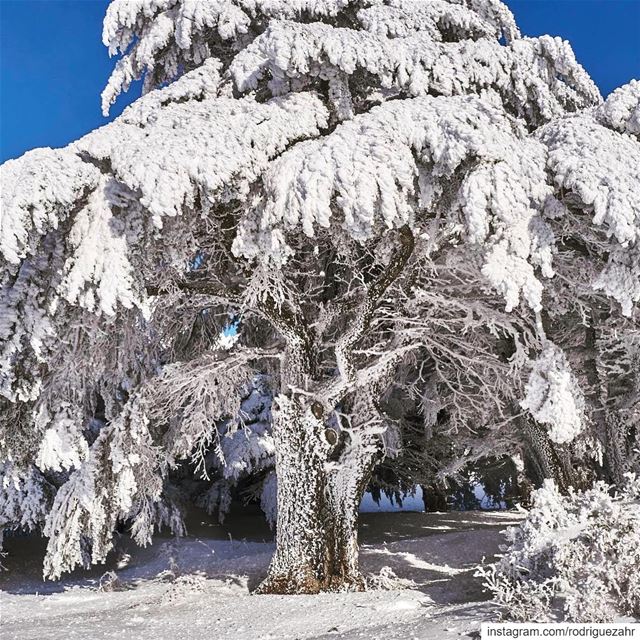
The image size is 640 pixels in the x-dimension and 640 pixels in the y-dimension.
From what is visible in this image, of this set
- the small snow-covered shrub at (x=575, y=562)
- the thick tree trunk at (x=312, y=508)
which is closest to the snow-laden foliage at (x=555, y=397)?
the small snow-covered shrub at (x=575, y=562)

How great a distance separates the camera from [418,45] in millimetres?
7602

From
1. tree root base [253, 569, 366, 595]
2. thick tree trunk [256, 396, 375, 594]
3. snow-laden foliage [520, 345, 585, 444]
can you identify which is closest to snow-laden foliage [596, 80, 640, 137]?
snow-laden foliage [520, 345, 585, 444]

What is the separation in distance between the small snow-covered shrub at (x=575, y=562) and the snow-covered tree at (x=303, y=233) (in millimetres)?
1801

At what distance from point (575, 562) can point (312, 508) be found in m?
3.74

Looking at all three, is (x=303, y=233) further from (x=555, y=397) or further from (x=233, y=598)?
(x=233, y=598)

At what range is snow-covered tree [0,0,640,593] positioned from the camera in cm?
624

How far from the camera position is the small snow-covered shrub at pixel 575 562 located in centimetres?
467

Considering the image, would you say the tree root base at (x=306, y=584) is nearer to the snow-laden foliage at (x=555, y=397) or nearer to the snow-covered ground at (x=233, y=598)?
the snow-covered ground at (x=233, y=598)

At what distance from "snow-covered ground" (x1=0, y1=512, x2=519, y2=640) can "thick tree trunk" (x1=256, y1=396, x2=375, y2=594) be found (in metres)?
0.40

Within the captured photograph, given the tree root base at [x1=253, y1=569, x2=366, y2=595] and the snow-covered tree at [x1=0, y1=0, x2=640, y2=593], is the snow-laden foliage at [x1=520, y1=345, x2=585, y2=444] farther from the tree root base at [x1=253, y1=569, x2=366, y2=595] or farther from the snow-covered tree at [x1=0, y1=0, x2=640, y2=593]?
the tree root base at [x1=253, y1=569, x2=366, y2=595]

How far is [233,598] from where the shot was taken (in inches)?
308

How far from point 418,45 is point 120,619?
703 cm

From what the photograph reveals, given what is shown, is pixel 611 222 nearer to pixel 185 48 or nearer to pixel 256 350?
pixel 256 350

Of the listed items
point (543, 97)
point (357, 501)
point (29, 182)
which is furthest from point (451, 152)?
point (357, 501)
